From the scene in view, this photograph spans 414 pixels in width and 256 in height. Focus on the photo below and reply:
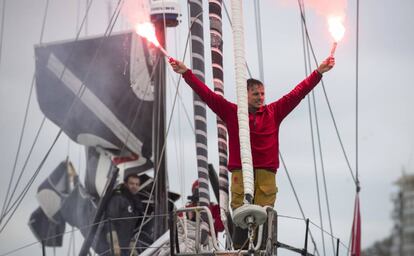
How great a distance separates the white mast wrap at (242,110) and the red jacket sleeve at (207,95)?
0.30 metres

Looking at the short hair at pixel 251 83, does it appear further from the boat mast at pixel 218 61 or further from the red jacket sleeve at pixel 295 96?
the boat mast at pixel 218 61

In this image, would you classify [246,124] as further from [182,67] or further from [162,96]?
[162,96]

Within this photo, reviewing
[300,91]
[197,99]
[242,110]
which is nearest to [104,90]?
[197,99]

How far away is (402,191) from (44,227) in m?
21.0

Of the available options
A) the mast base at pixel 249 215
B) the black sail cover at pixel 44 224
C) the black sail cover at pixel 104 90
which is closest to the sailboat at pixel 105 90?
the black sail cover at pixel 104 90

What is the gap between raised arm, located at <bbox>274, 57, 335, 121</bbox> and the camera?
9.92 metres

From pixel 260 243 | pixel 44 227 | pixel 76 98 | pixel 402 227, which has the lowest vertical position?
pixel 402 227

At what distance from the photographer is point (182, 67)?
9.85 m

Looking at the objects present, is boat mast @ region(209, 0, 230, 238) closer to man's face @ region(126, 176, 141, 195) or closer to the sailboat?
man's face @ region(126, 176, 141, 195)

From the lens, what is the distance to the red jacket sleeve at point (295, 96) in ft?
32.8

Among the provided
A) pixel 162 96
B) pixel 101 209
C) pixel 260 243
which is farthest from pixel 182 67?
pixel 162 96

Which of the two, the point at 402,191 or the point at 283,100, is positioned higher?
the point at 283,100

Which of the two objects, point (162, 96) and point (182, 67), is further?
point (162, 96)

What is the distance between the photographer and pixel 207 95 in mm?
10055
